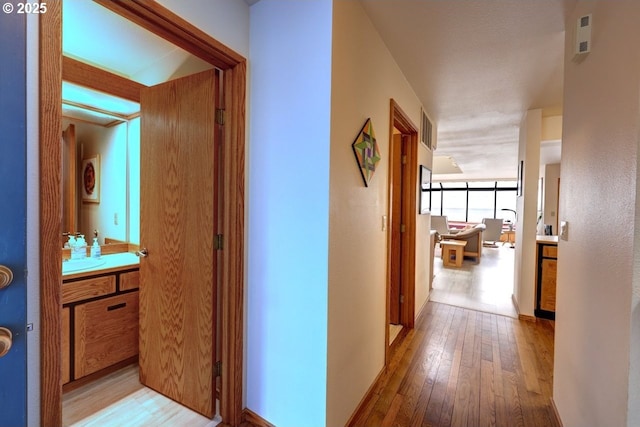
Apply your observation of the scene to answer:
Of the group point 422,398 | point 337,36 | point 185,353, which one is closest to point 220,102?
point 337,36

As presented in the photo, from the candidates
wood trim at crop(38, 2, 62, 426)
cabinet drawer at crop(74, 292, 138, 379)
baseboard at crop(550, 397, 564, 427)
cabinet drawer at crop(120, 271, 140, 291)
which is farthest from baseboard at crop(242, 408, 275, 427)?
baseboard at crop(550, 397, 564, 427)

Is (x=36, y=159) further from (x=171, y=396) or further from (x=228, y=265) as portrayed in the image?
(x=171, y=396)

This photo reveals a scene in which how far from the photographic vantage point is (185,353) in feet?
5.53

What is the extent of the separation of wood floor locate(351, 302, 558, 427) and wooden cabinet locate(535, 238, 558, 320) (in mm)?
164

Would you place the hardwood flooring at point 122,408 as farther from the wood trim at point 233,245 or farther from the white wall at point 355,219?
the white wall at point 355,219

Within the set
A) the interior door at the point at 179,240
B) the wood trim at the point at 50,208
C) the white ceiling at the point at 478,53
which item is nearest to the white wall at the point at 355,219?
the white ceiling at the point at 478,53

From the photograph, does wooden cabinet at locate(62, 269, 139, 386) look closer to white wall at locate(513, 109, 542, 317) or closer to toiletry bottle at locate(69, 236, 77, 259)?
toiletry bottle at locate(69, 236, 77, 259)

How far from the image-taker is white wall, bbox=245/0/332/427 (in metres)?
1.33

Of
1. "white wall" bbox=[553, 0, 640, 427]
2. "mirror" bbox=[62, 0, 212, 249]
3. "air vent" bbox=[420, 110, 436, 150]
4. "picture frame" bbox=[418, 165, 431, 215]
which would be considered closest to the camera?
"white wall" bbox=[553, 0, 640, 427]

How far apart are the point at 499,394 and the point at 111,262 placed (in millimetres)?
3013

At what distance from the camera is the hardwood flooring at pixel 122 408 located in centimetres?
159

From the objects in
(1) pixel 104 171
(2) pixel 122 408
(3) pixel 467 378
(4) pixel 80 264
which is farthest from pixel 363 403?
(1) pixel 104 171

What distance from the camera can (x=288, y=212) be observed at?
144cm

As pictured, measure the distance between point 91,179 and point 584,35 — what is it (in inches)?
138
